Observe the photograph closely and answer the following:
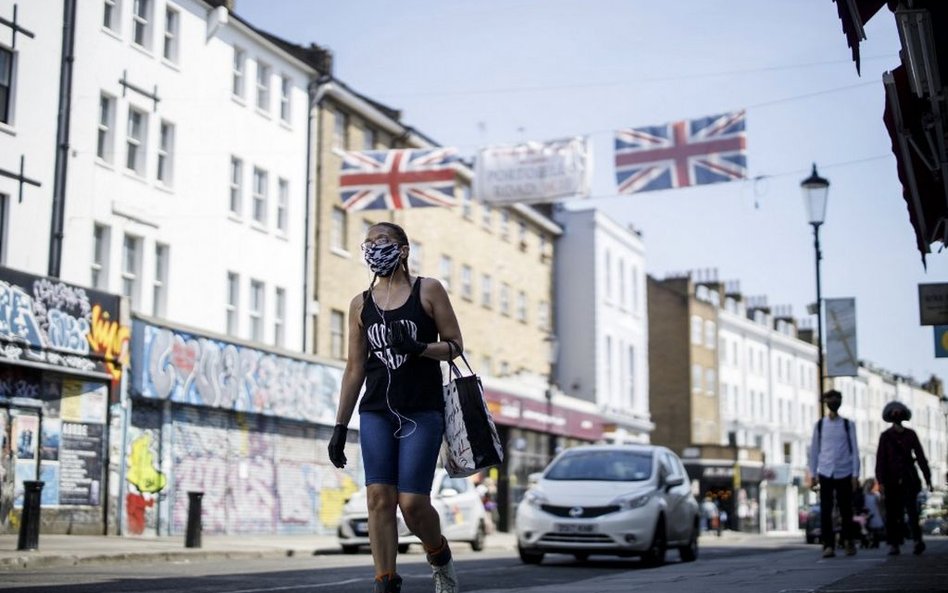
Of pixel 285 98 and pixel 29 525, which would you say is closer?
pixel 29 525

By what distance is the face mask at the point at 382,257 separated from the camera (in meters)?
7.18

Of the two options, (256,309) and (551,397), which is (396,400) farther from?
(551,397)

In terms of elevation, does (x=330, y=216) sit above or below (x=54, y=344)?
above

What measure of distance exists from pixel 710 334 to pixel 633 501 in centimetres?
6092

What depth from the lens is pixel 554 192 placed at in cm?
2377

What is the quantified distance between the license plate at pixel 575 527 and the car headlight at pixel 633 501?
0.42 metres

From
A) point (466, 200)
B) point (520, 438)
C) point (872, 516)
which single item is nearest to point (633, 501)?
point (872, 516)

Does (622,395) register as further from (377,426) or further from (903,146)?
(377,426)

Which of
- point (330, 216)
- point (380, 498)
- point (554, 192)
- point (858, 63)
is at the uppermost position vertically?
point (330, 216)

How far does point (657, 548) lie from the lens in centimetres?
1662

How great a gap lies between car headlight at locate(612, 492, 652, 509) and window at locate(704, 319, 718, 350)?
2359 inches

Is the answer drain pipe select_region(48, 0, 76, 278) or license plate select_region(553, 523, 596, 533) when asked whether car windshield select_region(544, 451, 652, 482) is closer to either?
license plate select_region(553, 523, 596, 533)

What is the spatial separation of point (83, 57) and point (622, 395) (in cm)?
3702

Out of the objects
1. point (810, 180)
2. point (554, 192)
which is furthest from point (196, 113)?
point (810, 180)
